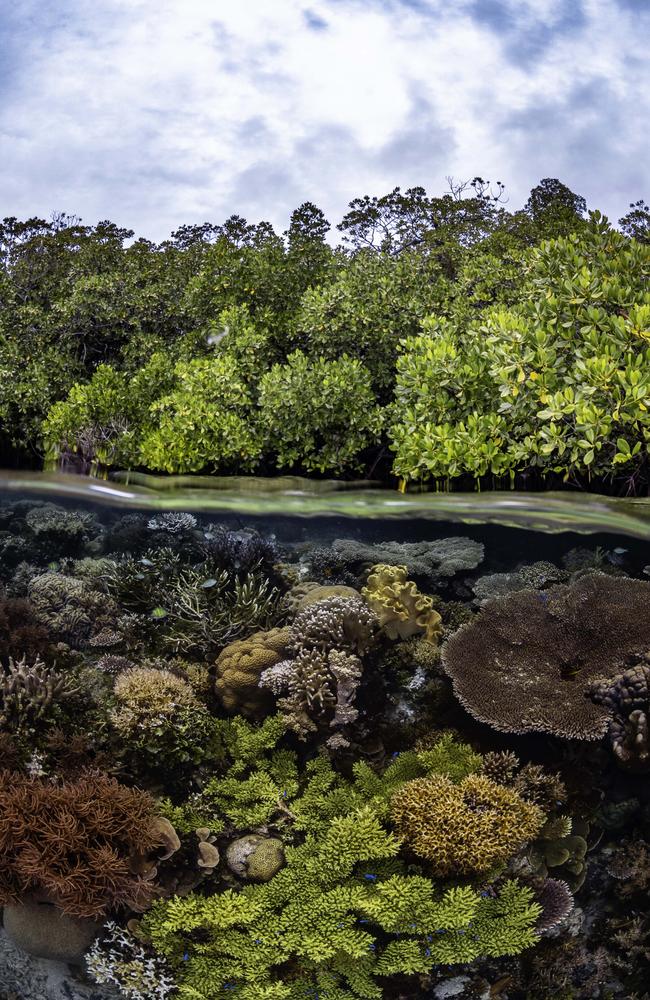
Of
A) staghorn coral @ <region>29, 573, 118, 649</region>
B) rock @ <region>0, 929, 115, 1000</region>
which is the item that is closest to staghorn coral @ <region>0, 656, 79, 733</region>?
staghorn coral @ <region>29, 573, 118, 649</region>

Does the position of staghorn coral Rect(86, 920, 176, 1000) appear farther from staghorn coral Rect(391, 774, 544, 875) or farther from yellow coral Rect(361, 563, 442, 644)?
yellow coral Rect(361, 563, 442, 644)

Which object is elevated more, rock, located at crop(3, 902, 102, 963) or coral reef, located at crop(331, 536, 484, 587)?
coral reef, located at crop(331, 536, 484, 587)

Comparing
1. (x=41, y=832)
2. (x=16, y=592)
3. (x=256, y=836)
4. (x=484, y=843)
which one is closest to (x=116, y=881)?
(x=41, y=832)

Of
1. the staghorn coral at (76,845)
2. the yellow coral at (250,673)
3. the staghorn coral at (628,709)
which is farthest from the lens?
the yellow coral at (250,673)

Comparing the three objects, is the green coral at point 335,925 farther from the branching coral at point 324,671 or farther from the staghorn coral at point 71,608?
the staghorn coral at point 71,608

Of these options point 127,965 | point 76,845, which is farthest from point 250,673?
point 127,965

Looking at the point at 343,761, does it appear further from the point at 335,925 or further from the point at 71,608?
the point at 71,608

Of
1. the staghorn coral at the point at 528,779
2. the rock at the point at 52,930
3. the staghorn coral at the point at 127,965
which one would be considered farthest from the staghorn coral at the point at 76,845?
the staghorn coral at the point at 528,779
